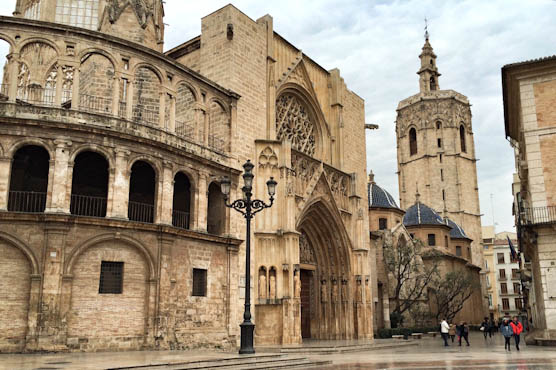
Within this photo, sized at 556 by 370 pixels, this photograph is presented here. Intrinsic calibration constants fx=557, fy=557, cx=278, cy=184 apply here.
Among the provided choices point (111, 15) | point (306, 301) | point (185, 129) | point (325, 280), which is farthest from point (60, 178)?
point (325, 280)

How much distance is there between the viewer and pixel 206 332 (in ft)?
65.7

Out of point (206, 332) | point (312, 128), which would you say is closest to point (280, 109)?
point (312, 128)

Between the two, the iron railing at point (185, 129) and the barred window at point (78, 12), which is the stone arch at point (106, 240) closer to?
the iron railing at point (185, 129)

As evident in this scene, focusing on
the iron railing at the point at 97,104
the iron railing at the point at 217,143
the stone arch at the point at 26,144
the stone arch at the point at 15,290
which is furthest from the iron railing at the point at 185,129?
the stone arch at the point at 15,290

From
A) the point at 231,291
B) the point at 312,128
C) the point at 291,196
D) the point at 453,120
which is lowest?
the point at 231,291

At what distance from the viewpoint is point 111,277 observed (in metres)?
17.6

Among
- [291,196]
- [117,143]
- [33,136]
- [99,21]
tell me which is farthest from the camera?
[99,21]

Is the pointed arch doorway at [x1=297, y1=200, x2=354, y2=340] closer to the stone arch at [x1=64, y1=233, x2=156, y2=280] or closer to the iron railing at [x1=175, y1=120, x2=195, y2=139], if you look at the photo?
the iron railing at [x1=175, y1=120, x2=195, y2=139]

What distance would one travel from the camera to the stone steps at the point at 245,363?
12515 mm

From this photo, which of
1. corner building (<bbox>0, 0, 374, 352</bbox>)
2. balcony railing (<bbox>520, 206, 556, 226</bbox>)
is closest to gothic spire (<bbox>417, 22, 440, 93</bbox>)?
corner building (<bbox>0, 0, 374, 352</bbox>)

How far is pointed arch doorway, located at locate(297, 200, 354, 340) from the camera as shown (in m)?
28.2

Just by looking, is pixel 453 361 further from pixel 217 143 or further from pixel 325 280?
pixel 325 280

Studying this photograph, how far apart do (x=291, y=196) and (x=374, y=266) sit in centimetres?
1517

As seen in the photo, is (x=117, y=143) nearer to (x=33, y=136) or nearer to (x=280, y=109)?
(x=33, y=136)
